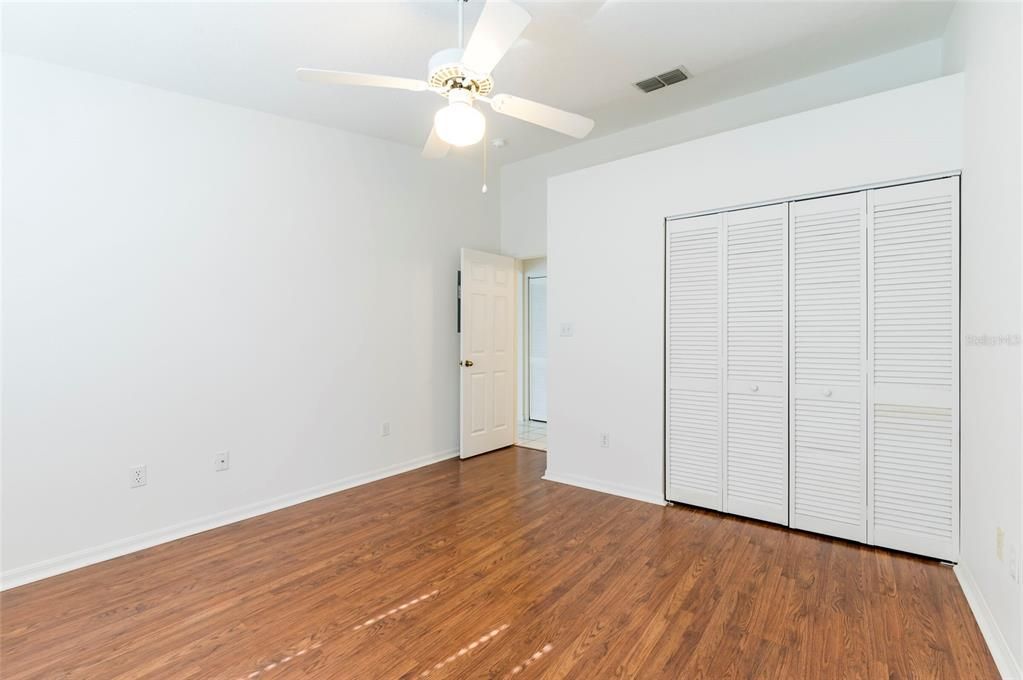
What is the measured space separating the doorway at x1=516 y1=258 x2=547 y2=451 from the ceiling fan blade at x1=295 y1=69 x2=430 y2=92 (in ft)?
14.3

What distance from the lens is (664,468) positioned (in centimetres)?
352

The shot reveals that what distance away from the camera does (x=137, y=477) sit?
297cm

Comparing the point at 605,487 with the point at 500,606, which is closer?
the point at 500,606

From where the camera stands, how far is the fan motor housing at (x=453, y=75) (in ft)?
6.75

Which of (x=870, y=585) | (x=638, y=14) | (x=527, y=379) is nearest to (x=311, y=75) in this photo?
(x=638, y=14)

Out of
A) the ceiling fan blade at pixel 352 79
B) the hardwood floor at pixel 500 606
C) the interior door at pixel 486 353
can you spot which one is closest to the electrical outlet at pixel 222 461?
the hardwood floor at pixel 500 606

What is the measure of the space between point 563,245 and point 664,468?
1.93 meters

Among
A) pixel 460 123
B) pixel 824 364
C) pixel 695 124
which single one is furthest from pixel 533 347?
pixel 460 123

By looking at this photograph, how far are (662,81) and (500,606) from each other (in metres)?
3.42

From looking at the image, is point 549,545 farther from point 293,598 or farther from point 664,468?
point 293,598

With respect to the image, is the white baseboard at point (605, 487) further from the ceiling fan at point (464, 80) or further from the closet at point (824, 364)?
Result: the ceiling fan at point (464, 80)

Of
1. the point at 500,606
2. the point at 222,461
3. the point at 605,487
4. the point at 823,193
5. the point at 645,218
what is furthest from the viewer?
the point at 605,487

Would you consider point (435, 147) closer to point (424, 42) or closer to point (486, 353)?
point (424, 42)

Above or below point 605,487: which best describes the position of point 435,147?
above
